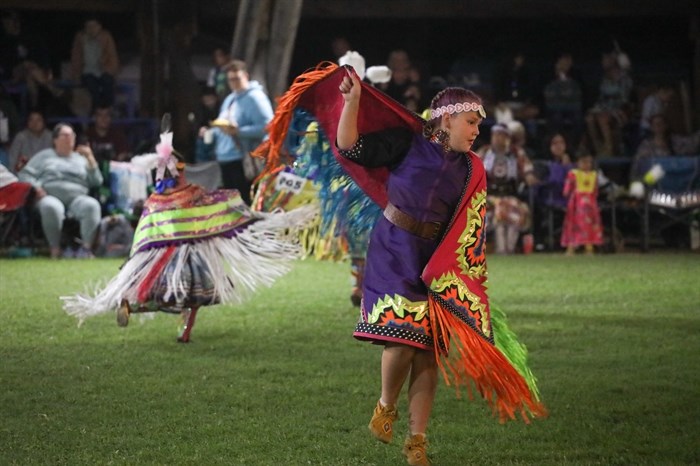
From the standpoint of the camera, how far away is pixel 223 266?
642 centimetres

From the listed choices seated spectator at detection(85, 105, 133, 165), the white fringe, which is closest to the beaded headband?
the white fringe

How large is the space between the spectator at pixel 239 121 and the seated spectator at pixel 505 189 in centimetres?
248

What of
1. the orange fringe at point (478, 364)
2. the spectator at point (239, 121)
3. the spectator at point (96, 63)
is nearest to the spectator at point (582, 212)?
the spectator at point (239, 121)

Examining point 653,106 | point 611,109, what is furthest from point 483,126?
point 653,106

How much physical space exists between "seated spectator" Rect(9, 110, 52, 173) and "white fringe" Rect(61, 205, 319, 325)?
220 inches

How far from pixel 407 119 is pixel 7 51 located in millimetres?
11217

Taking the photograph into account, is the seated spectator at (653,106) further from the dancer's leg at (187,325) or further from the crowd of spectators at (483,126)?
the dancer's leg at (187,325)

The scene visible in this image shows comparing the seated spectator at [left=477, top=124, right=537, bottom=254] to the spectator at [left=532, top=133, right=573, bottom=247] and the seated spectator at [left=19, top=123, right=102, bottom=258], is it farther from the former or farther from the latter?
the seated spectator at [left=19, top=123, right=102, bottom=258]

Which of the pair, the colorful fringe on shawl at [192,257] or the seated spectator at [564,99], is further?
the seated spectator at [564,99]

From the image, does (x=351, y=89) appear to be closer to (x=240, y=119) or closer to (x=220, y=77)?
(x=240, y=119)

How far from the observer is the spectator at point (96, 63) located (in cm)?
1338

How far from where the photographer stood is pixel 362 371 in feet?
17.7

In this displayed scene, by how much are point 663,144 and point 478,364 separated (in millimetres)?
9803

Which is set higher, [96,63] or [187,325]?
[96,63]
